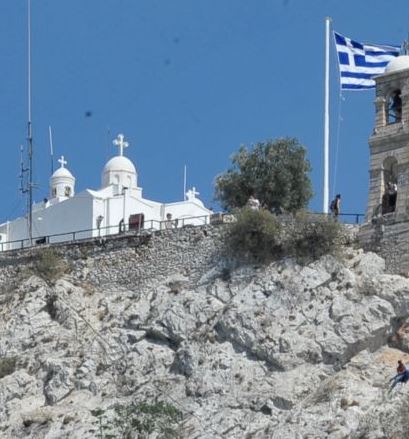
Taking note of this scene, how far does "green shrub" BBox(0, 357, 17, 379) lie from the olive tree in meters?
10.8

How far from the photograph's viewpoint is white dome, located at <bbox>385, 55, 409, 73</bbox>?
64.6 meters

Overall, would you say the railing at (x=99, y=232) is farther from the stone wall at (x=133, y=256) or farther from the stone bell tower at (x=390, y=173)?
the stone bell tower at (x=390, y=173)

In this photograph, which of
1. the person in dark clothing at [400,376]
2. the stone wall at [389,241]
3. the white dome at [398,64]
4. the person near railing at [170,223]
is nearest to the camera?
the person in dark clothing at [400,376]

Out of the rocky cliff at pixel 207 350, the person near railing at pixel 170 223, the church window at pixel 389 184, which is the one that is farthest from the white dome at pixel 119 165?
the church window at pixel 389 184

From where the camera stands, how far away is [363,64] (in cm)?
6675

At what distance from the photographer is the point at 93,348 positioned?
63.2 meters

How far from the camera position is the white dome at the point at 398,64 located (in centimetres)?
6456

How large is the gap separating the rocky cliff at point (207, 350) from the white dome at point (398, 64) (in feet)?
20.0

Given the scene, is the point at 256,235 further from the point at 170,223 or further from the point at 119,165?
the point at 119,165

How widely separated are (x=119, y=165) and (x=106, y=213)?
5108 millimetres

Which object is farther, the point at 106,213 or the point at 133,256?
the point at 106,213

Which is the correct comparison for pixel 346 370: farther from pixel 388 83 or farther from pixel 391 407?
pixel 388 83

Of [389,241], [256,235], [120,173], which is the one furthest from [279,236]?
[120,173]

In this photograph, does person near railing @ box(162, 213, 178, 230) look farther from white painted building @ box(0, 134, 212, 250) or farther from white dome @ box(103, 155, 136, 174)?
white dome @ box(103, 155, 136, 174)
